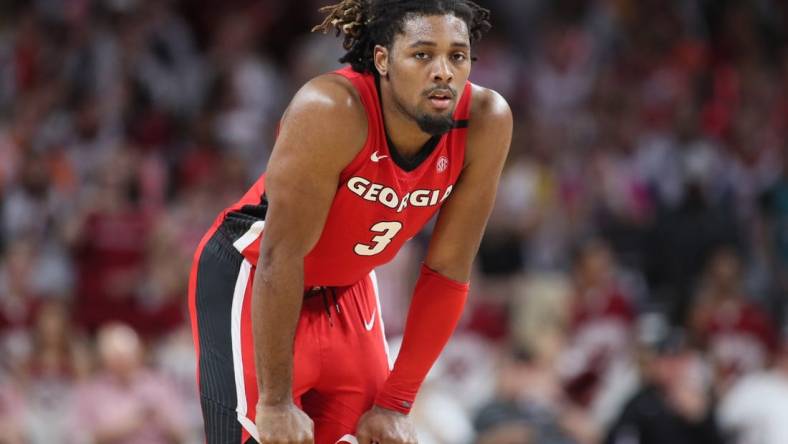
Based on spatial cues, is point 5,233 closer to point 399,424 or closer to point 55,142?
point 55,142

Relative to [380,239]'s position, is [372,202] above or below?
above

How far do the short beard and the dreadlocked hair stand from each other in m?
0.25

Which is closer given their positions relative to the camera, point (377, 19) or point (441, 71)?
point (441, 71)

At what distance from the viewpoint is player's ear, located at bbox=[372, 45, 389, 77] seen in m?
3.95

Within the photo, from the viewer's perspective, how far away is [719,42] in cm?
1253

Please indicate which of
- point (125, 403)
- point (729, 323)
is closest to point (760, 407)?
point (729, 323)

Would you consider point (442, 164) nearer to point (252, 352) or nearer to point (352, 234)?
point (352, 234)

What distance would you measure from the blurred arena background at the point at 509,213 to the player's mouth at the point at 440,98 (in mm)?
3982

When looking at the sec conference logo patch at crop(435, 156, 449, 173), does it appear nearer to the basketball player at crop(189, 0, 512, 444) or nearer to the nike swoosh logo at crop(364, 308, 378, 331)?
the basketball player at crop(189, 0, 512, 444)

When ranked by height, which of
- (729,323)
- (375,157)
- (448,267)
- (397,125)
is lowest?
(729,323)

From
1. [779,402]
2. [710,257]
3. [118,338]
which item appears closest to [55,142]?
[118,338]

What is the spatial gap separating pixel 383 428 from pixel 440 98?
1087mm

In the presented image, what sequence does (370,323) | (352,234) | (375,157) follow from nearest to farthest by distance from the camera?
(375,157)
(352,234)
(370,323)

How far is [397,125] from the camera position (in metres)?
3.98
